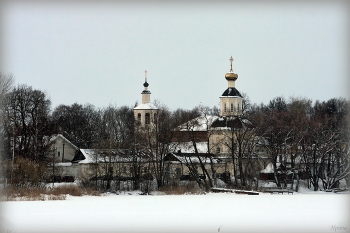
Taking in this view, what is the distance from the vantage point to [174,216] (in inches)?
981

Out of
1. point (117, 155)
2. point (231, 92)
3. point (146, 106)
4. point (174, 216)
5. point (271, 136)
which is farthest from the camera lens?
point (146, 106)

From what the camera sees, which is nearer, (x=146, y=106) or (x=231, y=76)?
(x=231, y=76)

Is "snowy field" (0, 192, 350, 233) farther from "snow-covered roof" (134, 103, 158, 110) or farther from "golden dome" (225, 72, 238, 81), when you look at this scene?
"snow-covered roof" (134, 103, 158, 110)

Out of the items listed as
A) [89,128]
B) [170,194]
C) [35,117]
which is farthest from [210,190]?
[89,128]

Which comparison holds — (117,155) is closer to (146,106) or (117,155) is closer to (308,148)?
(308,148)

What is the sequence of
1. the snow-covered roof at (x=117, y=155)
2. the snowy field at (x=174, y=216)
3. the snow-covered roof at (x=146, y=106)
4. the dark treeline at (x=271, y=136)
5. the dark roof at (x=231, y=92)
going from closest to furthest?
the snowy field at (x=174, y=216), the dark treeline at (x=271, y=136), the snow-covered roof at (x=117, y=155), the dark roof at (x=231, y=92), the snow-covered roof at (x=146, y=106)

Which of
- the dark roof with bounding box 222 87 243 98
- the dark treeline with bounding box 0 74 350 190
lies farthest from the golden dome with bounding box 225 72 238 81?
the dark treeline with bounding box 0 74 350 190

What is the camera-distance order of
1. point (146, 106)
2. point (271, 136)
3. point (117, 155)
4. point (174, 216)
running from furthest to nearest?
1. point (146, 106)
2. point (271, 136)
3. point (117, 155)
4. point (174, 216)

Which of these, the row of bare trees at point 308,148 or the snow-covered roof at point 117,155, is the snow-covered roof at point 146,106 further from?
the snow-covered roof at point 117,155

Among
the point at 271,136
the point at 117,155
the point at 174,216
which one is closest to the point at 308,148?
the point at 271,136

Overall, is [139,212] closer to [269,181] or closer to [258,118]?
[269,181]

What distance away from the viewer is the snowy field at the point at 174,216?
22422mm

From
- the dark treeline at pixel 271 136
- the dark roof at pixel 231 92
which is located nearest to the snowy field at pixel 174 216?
the dark treeline at pixel 271 136

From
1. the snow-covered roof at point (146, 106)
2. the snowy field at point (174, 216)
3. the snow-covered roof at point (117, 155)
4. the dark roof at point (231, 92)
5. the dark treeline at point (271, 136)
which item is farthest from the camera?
the snow-covered roof at point (146, 106)
